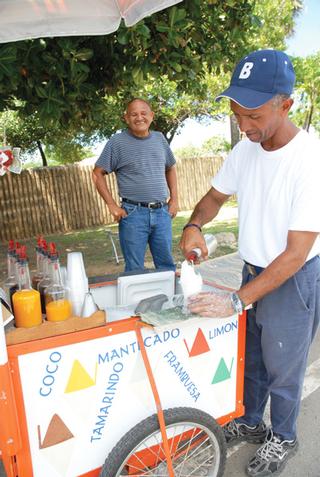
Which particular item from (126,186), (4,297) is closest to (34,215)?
(126,186)

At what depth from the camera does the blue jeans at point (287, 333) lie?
6.26ft

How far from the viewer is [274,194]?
180 centimetres

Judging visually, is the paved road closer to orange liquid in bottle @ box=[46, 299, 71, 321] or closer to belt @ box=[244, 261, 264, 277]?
belt @ box=[244, 261, 264, 277]

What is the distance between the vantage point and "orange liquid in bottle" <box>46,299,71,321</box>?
1.55 meters

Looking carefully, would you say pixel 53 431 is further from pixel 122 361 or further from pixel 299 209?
pixel 299 209

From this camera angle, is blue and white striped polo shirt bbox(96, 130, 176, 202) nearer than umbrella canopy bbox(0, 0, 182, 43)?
No

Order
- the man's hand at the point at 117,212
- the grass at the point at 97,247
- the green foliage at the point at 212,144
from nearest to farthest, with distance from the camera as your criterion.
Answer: the man's hand at the point at 117,212, the grass at the point at 97,247, the green foliage at the point at 212,144

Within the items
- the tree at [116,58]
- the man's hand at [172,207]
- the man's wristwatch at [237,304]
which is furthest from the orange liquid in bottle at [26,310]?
the man's hand at [172,207]

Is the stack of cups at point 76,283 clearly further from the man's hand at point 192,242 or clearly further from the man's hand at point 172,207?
the man's hand at point 172,207

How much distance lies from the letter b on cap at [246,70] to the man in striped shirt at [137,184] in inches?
74.3

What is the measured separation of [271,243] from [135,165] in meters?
1.99

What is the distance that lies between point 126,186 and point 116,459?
8.04 ft

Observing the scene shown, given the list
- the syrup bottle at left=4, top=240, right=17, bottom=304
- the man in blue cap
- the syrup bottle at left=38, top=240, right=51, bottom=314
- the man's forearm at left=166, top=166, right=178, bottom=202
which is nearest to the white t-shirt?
the man in blue cap

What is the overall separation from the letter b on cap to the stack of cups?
3.25ft
